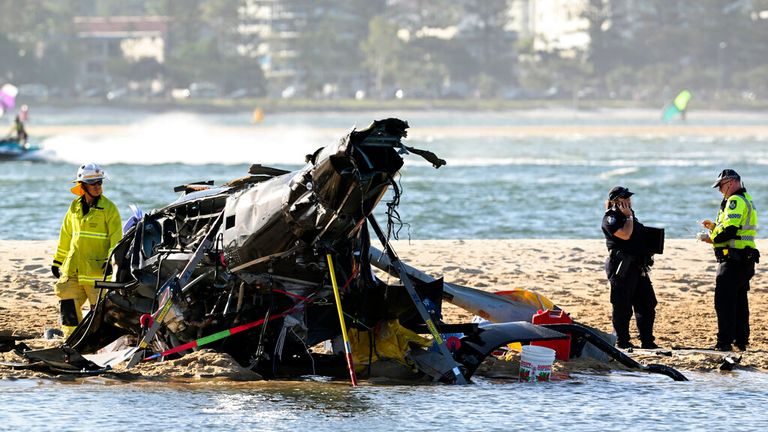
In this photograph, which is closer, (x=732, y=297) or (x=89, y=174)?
(x=89, y=174)

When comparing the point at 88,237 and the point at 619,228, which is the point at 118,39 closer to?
the point at 88,237

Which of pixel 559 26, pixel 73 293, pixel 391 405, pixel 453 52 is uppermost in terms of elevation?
pixel 559 26

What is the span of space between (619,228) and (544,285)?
509 cm

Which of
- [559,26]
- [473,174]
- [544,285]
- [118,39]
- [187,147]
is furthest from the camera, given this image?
[559,26]

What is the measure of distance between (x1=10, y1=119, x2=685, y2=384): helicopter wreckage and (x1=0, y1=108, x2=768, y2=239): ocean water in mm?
10879

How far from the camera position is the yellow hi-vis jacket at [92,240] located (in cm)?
1244

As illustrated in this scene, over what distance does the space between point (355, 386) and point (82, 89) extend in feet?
431

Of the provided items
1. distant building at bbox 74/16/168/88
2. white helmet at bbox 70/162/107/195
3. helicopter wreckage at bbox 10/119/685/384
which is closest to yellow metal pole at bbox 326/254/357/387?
helicopter wreckage at bbox 10/119/685/384

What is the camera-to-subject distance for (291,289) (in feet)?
35.6

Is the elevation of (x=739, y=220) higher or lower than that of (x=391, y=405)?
higher

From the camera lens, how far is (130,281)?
11688 mm

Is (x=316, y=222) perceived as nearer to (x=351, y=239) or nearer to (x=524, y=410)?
(x=351, y=239)

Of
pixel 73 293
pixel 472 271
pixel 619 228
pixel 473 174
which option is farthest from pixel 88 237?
pixel 473 174

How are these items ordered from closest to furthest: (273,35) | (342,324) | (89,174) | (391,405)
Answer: (342,324) → (391,405) → (89,174) → (273,35)
